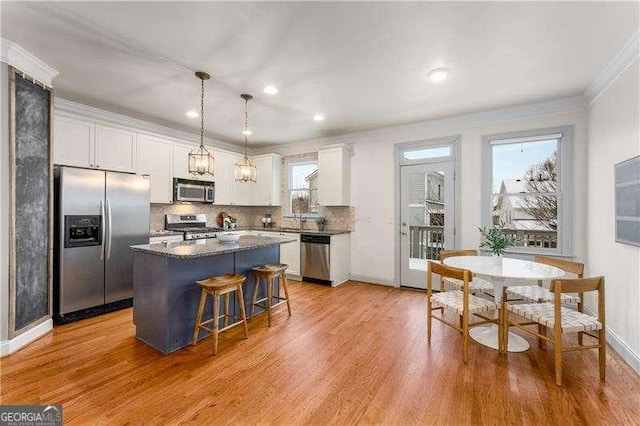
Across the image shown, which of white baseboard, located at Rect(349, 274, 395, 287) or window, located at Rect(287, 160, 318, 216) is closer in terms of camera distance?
white baseboard, located at Rect(349, 274, 395, 287)

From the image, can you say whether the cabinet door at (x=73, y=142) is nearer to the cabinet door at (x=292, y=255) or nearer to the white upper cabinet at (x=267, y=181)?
the white upper cabinet at (x=267, y=181)

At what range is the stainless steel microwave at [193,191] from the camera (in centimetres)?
466

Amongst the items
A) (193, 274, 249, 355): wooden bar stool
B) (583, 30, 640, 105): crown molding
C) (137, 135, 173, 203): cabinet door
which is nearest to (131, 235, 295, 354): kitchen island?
(193, 274, 249, 355): wooden bar stool

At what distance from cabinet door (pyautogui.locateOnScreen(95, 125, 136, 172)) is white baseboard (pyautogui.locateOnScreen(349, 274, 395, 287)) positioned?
3963 mm

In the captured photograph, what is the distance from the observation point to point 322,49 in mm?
2516

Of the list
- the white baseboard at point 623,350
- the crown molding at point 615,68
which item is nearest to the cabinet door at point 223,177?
the crown molding at point 615,68

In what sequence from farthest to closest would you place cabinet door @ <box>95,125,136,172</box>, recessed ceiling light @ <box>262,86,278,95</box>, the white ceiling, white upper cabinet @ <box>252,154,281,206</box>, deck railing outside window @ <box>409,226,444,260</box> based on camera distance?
white upper cabinet @ <box>252,154,281,206</box> < deck railing outside window @ <box>409,226,444,260</box> < cabinet door @ <box>95,125,136,172</box> < recessed ceiling light @ <box>262,86,278,95</box> < the white ceiling

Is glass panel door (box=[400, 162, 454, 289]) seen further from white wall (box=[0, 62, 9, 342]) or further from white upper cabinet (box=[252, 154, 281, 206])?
white wall (box=[0, 62, 9, 342])

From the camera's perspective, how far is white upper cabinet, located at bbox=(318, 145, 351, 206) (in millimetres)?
5090

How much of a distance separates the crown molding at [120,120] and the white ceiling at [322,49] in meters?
0.12

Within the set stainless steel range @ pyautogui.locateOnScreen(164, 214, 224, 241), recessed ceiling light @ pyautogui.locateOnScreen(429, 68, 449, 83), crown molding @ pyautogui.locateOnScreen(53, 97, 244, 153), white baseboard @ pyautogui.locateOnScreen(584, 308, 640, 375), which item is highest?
recessed ceiling light @ pyautogui.locateOnScreen(429, 68, 449, 83)

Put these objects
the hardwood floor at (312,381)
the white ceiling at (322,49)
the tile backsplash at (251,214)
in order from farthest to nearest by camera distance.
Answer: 1. the tile backsplash at (251,214)
2. the white ceiling at (322,49)
3. the hardwood floor at (312,381)

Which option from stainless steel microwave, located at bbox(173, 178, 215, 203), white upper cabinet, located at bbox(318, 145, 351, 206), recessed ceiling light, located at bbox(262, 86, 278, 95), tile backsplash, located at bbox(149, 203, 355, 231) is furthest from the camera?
white upper cabinet, located at bbox(318, 145, 351, 206)

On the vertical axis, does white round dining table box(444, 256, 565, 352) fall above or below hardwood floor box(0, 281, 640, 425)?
above
